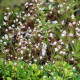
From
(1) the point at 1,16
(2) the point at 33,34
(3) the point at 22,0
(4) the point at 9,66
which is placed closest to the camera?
(4) the point at 9,66

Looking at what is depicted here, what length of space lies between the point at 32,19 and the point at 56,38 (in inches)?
27.3

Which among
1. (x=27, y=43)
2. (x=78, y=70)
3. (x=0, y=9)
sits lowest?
(x=78, y=70)

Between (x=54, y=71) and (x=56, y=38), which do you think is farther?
(x=56, y=38)

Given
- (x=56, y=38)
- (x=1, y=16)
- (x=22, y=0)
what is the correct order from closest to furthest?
(x=56, y=38) → (x=1, y=16) → (x=22, y=0)

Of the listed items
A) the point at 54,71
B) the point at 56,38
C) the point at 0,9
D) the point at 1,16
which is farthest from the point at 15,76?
the point at 0,9

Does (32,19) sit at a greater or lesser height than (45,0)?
lesser

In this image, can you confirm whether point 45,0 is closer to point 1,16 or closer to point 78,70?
point 1,16

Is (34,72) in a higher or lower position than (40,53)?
lower

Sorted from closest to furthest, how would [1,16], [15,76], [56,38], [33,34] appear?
[15,76] → [33,34] → [56,38] → [1,16]

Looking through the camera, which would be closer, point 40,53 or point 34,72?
point 34,72

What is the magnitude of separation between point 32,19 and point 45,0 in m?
1.14

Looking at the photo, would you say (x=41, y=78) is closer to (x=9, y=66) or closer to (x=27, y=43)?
(x=9, y=66)

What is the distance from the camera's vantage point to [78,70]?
3285 millimetres

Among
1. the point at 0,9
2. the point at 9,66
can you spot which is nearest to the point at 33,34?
the point at 9,66
